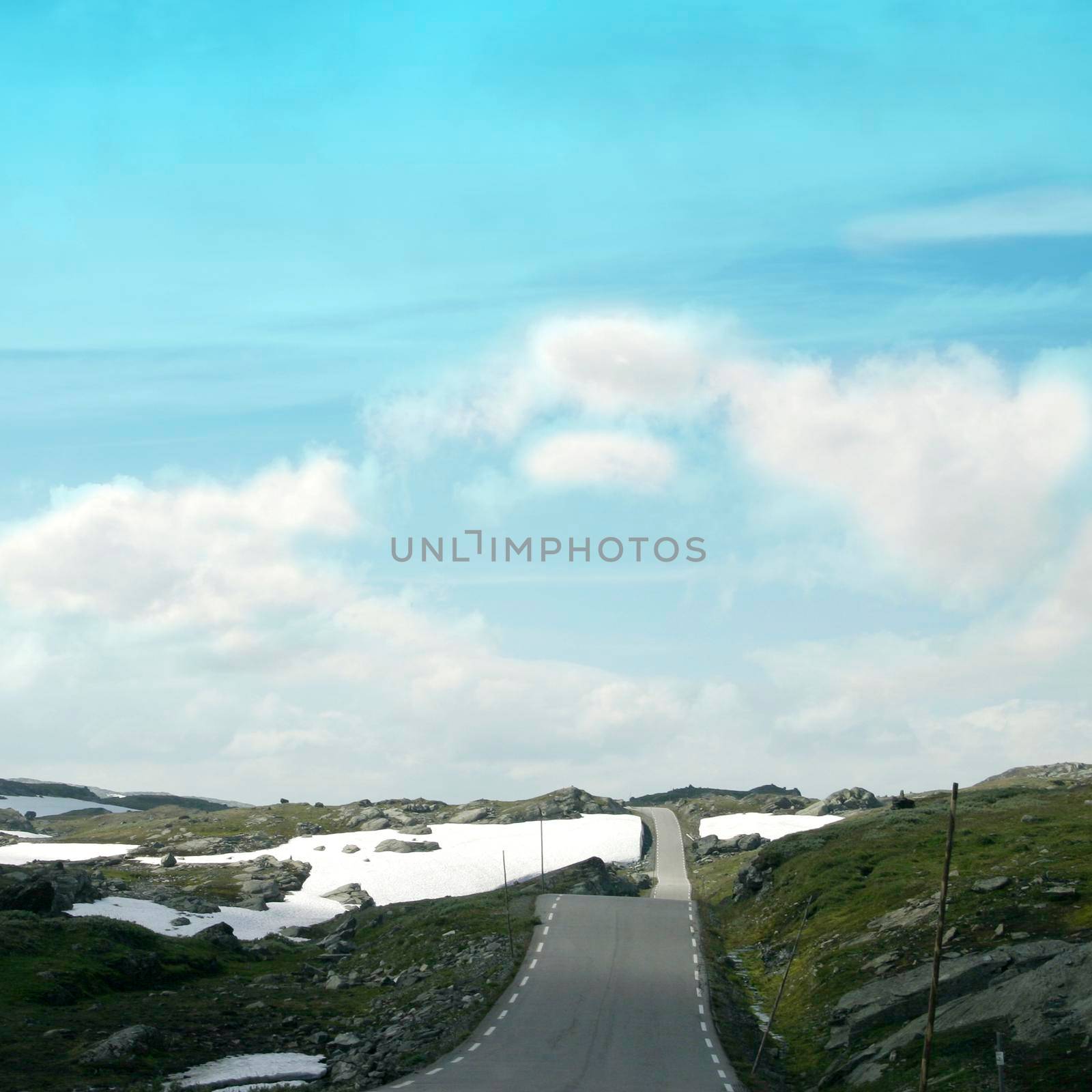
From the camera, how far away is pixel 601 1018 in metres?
48.5

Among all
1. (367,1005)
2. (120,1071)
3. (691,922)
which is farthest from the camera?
(691,922)

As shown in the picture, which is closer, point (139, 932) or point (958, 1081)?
point (958, 1081)

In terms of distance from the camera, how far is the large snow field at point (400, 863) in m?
87.6

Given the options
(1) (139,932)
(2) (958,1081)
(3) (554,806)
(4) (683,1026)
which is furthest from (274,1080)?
(3) (554,806)

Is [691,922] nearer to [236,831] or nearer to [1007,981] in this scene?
[1007,981]

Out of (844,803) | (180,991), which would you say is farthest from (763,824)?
(180,991)

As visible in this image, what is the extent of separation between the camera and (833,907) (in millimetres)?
66250

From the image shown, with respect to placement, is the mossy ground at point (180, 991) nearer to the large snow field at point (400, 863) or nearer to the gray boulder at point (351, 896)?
the large snow field at point (400, 863)

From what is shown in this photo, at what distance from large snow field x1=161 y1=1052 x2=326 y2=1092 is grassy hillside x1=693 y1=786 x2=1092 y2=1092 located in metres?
19.4

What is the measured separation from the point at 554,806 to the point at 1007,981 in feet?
435

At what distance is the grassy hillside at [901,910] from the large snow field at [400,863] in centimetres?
2545

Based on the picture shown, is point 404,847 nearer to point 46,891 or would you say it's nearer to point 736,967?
point 46,891

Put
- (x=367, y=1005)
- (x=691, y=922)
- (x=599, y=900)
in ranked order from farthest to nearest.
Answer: (x=599, y=900), (x=691, y=922), (x=367, y=1005)

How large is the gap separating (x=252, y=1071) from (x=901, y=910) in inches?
1383
